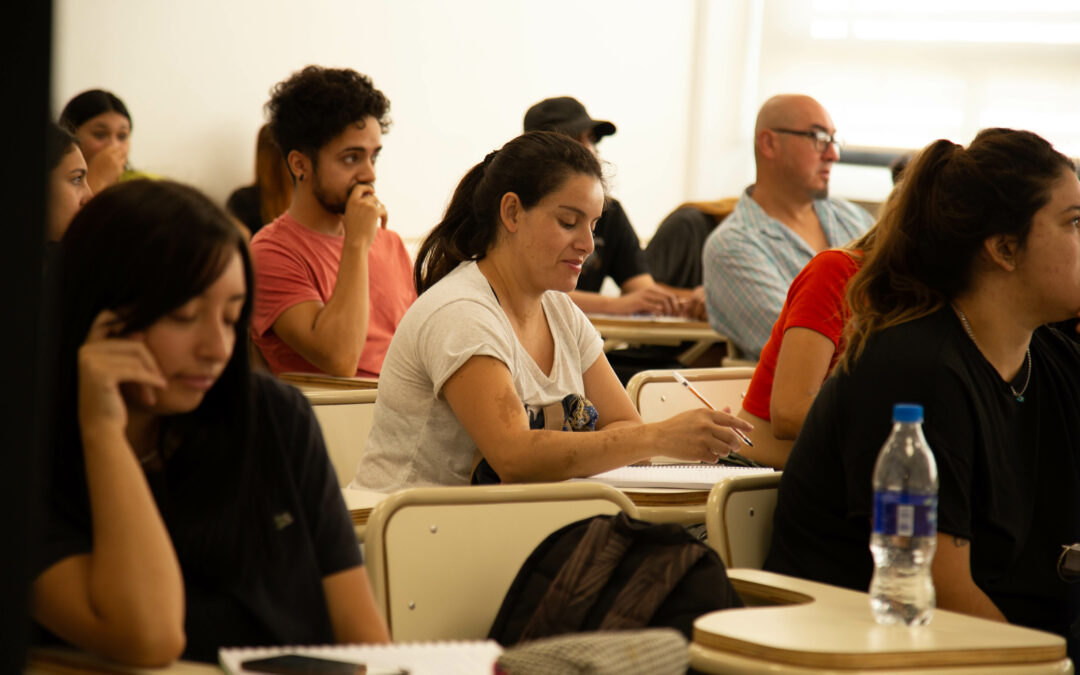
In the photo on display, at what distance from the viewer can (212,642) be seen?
4.65 feet

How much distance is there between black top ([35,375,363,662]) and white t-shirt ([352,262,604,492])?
721mm

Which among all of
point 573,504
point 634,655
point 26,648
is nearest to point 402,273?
point 573,504

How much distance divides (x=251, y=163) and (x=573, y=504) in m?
3.54

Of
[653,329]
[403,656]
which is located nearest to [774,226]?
[653,329]

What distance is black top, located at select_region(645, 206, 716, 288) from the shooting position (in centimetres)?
546

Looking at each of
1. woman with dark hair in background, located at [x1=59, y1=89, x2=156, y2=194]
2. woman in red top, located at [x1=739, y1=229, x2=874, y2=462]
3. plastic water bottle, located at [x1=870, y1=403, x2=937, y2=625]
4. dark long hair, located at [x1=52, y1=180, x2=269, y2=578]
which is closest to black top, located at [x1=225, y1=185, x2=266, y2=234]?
woman with dark hair in background, located at [x1=59, y1=89, x2=156, y2=194]

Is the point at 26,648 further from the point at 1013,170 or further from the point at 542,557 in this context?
the point at 1013,170

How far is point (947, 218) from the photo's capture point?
1969 millimetres

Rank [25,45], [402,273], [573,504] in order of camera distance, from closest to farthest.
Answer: [25,45]
[573,504]
[402,273]

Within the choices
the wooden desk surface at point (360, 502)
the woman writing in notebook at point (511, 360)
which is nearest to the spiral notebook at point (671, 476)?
the woman writing in notebook at point (511, 360)

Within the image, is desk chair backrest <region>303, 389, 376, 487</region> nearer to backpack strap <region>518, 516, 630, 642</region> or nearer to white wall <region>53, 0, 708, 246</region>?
backpack strap <region>518, 516, 630, 642</region>

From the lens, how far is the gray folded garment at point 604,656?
116 centimetres

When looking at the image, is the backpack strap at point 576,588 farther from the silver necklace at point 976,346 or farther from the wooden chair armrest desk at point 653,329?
the wooden chair armrest desk at point 653,329

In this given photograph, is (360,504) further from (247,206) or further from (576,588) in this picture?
(247,206)
